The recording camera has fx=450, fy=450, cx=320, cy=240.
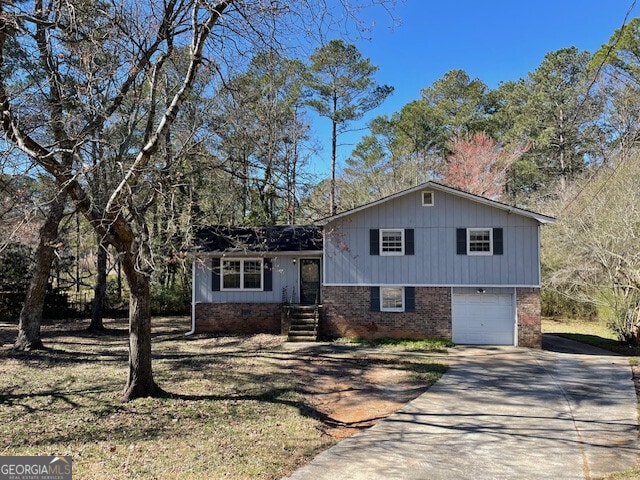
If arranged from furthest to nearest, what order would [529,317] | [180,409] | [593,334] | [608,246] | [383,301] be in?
[593,334] → [608,246] → [383,301] → [529,317] → [180,409]

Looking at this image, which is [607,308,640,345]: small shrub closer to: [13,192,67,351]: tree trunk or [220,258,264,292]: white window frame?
[220,258,264,292]: white window frame

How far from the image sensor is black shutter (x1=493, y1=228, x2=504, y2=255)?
15.6 metres

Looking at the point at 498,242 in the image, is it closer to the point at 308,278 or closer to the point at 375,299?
the point at 375,299

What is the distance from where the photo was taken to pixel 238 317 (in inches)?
699

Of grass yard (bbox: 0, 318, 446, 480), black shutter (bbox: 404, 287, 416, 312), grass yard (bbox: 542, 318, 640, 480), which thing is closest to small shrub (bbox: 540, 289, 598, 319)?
grass yard (bbox: 542, 318, 640, 480)

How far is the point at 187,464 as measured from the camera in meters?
5.64

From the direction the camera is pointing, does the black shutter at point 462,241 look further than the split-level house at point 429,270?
Yes

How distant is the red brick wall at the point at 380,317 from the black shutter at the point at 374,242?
4.48 ft

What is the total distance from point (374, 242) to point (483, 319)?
15.4ft

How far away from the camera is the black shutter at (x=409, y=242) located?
1620cm

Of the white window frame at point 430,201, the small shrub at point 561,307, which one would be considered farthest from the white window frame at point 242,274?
the small shrub at point 561,307

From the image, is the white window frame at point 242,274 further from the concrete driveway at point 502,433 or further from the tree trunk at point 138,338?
the tree trunk at point 138,338

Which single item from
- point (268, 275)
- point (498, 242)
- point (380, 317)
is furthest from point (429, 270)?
point (268, 275)

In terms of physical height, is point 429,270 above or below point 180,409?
above
